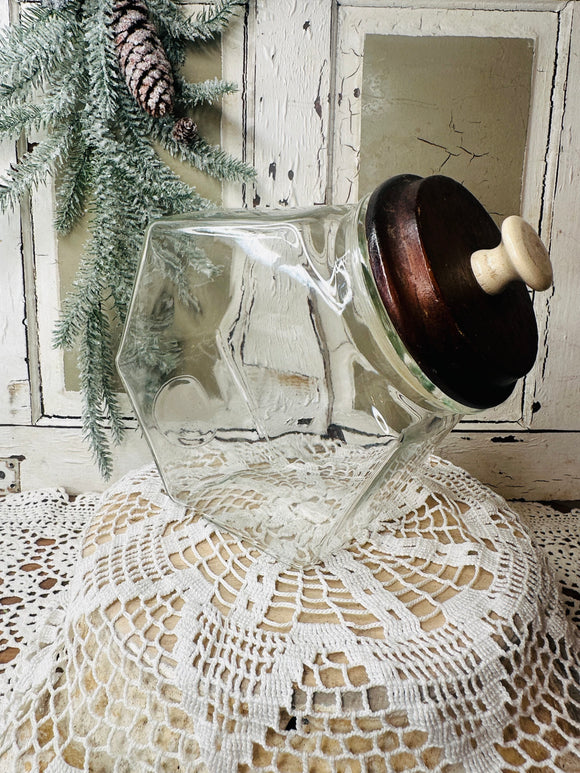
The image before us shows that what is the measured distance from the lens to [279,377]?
50 cm

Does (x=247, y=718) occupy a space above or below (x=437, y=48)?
below

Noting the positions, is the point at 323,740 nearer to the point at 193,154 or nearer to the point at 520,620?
the point at 520,620

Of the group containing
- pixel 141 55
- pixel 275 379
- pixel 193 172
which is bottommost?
pixel 275 379

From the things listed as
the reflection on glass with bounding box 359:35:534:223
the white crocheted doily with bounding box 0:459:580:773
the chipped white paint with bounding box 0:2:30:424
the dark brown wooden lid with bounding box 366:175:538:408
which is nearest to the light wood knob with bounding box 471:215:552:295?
the dark brown wooden lid with bounding box 366:175:538:408

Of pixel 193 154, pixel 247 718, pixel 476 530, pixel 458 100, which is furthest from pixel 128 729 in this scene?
pixel 458 100

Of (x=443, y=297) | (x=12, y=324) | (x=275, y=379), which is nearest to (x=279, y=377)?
(x=275, y=379)

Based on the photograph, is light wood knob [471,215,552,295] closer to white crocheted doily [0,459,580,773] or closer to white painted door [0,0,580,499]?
white crocheted doily [0,459,580,773]

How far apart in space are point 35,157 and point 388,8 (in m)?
0.43

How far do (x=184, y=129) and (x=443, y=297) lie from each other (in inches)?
17.3

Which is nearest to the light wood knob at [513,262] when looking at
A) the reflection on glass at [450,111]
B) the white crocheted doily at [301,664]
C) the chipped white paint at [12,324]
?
the white crocheted doily at [301,664]

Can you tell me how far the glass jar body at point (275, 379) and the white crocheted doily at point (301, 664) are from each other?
51 mm

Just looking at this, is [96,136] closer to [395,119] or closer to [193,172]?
[193,172]

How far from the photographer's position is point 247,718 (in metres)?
0.37

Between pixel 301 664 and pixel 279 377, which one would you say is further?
pixel 279 377
